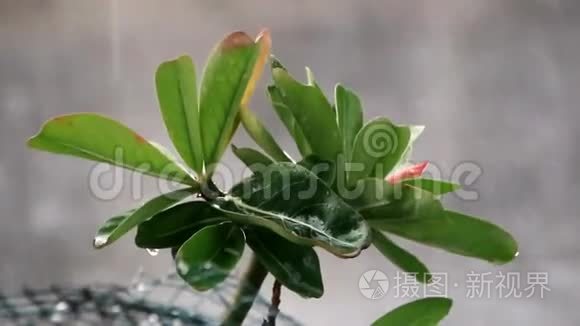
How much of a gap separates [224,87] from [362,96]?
1.77ft

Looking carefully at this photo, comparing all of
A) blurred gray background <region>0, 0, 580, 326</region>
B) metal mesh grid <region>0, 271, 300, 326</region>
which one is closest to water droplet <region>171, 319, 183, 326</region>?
metal mesh grid <region>0, 271, 300, 326</region>

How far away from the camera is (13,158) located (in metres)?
1.03

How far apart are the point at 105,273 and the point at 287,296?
0.27 metres

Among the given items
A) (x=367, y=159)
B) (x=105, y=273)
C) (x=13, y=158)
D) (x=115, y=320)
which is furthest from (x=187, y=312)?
(x=13, y=158)

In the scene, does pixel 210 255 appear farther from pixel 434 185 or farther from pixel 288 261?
pixel 434 185

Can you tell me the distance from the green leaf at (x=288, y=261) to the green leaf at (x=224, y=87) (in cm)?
6

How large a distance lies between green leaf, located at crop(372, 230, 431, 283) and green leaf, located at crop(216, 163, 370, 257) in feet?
0.30

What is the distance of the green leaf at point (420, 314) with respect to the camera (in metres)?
0.52

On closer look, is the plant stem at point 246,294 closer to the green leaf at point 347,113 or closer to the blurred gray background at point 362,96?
the green leaf at point 347,113

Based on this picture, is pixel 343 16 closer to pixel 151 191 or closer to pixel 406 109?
pixel 406 109

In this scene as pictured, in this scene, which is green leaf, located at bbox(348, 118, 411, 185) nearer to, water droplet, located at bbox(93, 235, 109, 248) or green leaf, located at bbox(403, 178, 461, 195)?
green leaf, located at bbox(403, 178, 461, 195)

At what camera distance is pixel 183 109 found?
503mm

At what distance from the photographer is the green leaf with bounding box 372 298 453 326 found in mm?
516

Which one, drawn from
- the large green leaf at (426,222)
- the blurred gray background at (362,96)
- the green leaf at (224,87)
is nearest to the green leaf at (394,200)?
the large green leaf at (426,222)
